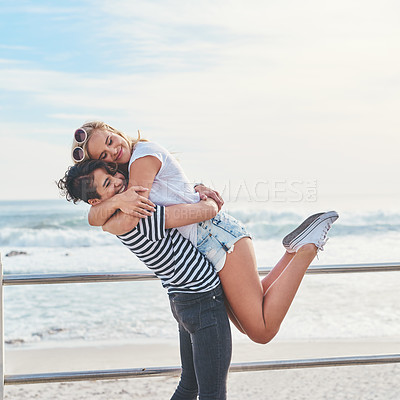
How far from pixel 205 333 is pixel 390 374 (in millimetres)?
4189

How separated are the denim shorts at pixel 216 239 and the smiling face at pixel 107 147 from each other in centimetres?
36

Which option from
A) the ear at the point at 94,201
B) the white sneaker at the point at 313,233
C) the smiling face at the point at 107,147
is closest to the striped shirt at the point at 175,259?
the ear at the point at 94,201

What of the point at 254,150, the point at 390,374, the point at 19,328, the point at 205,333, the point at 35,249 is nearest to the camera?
the point at 205,333

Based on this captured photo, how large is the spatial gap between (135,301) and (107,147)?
7.40 metres

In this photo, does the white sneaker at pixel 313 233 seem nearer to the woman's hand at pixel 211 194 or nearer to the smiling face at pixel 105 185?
the woman's hand at pixel 211 194

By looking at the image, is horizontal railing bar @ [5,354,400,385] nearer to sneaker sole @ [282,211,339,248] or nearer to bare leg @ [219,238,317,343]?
bare leg @ [219,238,317,343]

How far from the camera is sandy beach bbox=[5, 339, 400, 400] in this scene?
5.20m

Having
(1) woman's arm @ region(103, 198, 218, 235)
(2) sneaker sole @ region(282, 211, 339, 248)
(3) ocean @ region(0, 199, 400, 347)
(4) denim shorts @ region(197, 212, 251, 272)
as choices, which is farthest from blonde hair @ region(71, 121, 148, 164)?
(3) ocean @ region(0, 199, 400, 347)

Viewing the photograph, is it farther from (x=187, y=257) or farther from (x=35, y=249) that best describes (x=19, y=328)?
(x=35, y=249)

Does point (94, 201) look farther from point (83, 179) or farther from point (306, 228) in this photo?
point (306, 228)

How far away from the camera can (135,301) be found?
29.7ft

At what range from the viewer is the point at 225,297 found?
1.98 metres

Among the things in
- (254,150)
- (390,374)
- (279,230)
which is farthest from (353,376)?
(254,150)

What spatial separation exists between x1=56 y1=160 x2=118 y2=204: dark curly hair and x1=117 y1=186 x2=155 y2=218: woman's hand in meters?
0.12
